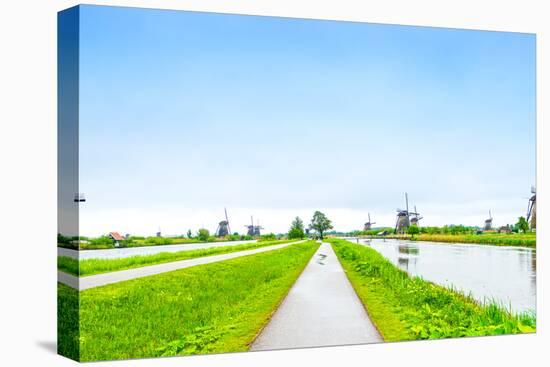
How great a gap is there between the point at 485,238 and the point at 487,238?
0.17 ft

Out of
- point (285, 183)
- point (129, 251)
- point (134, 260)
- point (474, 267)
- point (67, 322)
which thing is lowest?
point (67, 322)

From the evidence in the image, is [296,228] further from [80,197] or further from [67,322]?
[67,322]

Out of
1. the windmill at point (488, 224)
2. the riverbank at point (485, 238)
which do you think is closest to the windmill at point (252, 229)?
the riverbank at point (485, 238)

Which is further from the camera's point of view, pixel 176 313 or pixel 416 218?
pixel 416 218

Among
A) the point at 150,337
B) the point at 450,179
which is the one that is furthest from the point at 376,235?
the point at 150,337

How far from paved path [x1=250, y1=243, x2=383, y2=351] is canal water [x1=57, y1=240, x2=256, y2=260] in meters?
1.22

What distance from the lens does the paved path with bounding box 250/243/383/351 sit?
403 inches

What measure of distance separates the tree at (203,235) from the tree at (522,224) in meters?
5.37

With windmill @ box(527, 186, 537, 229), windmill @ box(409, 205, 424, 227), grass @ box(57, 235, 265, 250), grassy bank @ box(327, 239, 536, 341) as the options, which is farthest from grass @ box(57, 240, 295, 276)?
windmill @ box(527, 186, 537, 229)

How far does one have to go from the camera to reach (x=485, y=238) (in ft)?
41.7

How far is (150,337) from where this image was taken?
31.4 feet

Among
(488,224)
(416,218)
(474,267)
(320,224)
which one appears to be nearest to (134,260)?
(320,224)

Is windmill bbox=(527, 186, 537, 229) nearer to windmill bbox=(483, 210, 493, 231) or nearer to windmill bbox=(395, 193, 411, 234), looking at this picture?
windmill bbox=(483, 210, 493, 231)
